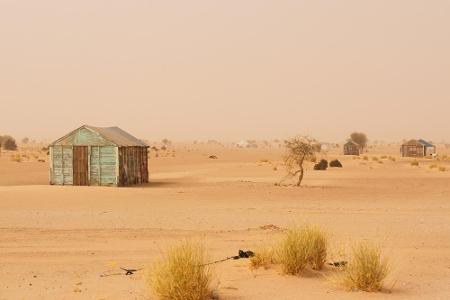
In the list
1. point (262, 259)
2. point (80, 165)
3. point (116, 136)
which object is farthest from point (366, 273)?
point (116, 136)

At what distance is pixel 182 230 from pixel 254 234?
1.87m

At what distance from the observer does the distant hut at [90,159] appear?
29.8m

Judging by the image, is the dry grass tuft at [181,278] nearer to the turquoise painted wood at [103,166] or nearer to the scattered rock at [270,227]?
the scattered rock at [270,227]

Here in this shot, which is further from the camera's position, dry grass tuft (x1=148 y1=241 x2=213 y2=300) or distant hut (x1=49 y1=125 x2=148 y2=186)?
distant hut (x1=49 y1=125 x2=148 y2=186)

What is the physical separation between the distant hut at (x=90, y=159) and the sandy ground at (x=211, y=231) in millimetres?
1705

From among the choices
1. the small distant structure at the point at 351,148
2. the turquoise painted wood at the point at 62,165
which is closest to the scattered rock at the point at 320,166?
the turquoise painted wood at the point at 62,165

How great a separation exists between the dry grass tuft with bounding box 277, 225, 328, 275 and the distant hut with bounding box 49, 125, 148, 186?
20.8 metres

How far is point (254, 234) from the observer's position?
14.1 meters

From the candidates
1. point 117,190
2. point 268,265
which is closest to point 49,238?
point 268,265

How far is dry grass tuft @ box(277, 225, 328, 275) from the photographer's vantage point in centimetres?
944

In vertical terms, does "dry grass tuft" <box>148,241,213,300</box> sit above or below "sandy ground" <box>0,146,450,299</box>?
above

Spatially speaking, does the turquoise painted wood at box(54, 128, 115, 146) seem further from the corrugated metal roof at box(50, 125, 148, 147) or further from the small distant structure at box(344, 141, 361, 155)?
the small distant structure at box(344, 141, 361, 155)

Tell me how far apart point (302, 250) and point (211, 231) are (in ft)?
17.9

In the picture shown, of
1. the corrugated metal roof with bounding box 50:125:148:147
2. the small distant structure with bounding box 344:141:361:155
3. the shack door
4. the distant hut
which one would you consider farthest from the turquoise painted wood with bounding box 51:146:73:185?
the small distant structure with bounding box 344:141:361:155
